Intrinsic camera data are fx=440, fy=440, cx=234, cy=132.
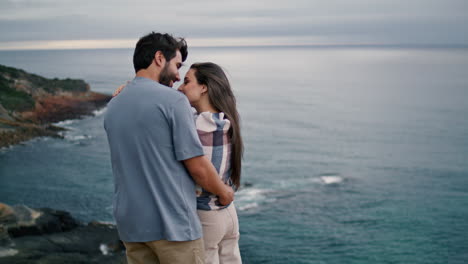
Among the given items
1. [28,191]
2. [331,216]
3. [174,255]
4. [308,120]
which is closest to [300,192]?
[331,216]

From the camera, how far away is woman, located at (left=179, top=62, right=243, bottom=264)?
12.4 feet

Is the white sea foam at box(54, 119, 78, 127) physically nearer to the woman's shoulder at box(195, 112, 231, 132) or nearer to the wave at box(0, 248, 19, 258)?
the wave at box(0, 248, 19, 258)

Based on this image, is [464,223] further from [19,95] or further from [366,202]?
[19,95]

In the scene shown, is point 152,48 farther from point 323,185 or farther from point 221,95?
point 323,185

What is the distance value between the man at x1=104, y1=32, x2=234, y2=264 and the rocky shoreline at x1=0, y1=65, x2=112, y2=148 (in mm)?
45553

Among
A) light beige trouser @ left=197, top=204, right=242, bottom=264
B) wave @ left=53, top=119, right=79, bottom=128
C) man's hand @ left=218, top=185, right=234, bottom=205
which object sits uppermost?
man's hand @ left=218, top=185, right=234, bottom=205

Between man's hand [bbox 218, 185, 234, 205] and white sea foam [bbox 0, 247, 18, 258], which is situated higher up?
man's hand [bbox 218, 185, 234, 205]

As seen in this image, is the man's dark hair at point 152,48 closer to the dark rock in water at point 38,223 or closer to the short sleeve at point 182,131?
the short sleeve at point 182,131

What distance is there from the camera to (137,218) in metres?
3.37

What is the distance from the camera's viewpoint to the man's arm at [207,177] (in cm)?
335

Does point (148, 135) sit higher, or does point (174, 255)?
point (148, 135)

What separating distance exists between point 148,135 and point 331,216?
3254cm

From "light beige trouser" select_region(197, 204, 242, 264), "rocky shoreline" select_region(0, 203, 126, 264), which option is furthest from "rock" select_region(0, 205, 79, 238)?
"light beige trouser" select_region(197, 204, 242, 264)

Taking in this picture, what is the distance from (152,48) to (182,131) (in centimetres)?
72
